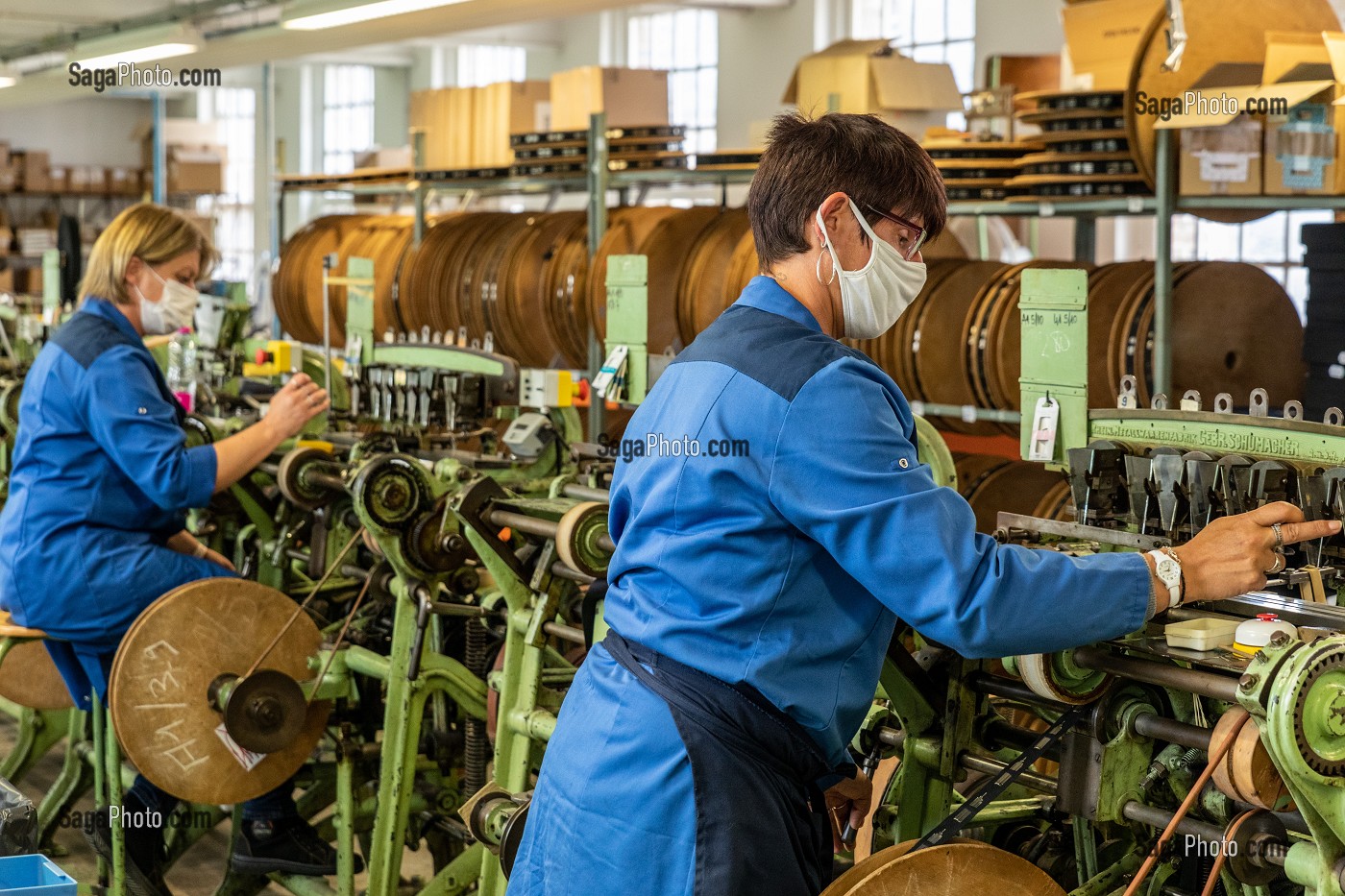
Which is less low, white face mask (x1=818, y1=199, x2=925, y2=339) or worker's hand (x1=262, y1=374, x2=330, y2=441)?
white face mask (x1=818, y1=199, x2=925, y2=339)

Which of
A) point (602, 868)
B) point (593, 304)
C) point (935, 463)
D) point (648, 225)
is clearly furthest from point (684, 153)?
point (602, 868)

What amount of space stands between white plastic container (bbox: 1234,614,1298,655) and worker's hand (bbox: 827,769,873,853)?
0.51 m

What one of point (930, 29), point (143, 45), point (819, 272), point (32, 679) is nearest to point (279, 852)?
point (32, 679)

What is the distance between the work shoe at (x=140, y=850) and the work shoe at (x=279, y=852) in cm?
17

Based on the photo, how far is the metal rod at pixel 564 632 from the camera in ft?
8.94

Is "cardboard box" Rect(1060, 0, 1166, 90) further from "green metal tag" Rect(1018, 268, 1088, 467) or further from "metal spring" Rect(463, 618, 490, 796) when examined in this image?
"metal spring" Rect(463, 618, 490, 796)

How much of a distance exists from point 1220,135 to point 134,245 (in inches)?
104

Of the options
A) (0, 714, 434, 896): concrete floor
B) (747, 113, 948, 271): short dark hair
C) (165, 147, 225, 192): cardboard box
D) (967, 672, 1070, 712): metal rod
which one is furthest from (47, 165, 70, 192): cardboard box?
(747, 113, 948, 271): short dark hair

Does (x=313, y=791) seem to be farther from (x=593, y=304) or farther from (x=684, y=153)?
(x=684, y=153)

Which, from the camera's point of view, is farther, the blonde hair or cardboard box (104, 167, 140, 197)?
cardboard box (104, 167, 140, 197)

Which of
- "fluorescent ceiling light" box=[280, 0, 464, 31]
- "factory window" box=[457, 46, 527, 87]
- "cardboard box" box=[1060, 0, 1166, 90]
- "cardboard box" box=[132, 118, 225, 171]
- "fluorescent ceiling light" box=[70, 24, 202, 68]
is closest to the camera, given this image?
"cardboard box" box=[1060, 0, 1166, 90]

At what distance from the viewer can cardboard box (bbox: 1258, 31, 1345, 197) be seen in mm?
3662

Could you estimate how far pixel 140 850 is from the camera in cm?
346

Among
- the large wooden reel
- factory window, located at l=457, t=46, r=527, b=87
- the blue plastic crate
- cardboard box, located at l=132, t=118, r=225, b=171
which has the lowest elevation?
the large wooden reel
